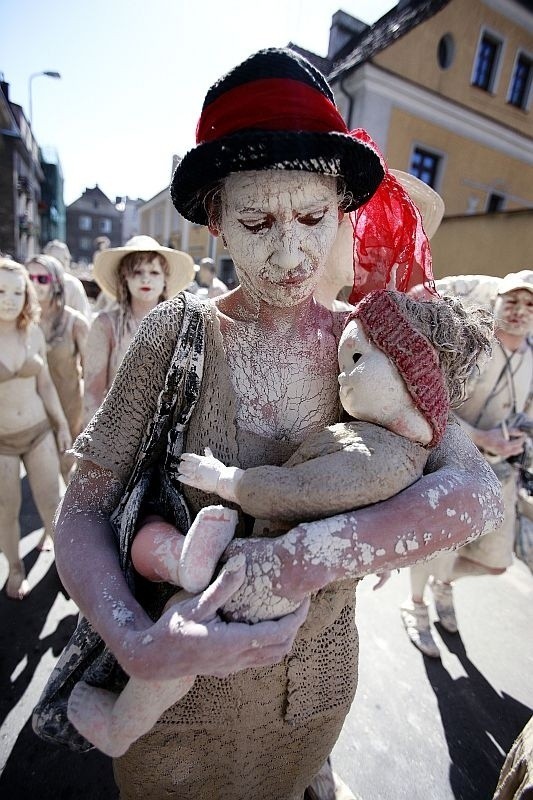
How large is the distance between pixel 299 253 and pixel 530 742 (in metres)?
1.57

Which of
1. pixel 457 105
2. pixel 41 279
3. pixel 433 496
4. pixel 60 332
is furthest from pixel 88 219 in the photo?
pixel 433 496

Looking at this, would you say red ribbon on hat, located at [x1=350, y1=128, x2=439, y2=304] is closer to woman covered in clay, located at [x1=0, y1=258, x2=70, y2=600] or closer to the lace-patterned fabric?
the lace-patterned fabric

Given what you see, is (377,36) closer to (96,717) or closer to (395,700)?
(395,700)

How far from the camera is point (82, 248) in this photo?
5216 cm

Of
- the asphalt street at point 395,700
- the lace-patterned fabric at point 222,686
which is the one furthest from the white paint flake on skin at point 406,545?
the asphalt street at point 395,700

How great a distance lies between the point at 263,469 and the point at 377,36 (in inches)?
556

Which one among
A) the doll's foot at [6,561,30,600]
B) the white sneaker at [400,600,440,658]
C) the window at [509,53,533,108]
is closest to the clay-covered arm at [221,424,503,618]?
the white sneaker at [400,600,440,658]

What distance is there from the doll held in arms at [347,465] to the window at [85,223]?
193 ft

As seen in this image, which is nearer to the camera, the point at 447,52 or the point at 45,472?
the point at 45,472

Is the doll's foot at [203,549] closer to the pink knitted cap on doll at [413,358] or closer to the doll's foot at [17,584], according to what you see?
the pink knitted cap on doll at [413,358]

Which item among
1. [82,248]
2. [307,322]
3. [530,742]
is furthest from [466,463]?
[82,248]

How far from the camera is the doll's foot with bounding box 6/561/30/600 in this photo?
278cm

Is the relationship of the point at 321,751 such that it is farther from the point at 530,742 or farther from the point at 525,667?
the point at 525,667

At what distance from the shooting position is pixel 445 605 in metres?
2.92
